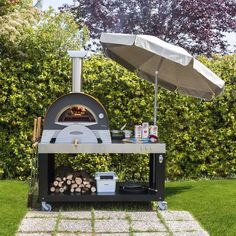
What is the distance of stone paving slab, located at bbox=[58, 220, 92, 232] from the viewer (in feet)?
19.0

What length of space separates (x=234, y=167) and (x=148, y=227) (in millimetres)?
3892

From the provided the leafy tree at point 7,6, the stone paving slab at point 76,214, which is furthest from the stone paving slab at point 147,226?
the leafy tree at point 7,6

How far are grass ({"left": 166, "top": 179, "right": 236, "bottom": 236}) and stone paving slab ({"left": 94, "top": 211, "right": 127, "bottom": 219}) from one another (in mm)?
763

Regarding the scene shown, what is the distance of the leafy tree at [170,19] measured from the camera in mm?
17016

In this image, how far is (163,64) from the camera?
7793mm

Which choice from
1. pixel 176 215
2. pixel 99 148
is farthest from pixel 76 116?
pixel 176 215

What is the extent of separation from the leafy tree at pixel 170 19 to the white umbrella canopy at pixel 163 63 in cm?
905

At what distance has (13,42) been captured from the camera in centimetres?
875

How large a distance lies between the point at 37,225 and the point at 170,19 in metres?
12.4

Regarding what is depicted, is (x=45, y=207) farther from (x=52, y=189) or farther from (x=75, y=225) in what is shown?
(x=75, y=225)

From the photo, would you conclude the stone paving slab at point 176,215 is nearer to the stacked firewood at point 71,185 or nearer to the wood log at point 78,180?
the stacked firewood at point 71,185

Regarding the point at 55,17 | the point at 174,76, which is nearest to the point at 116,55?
the point at 174,76

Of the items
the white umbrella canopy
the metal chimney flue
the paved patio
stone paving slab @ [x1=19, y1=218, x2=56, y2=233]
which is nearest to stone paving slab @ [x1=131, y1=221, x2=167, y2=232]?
the paved patio

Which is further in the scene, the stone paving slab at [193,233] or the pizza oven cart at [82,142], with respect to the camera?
the pizza oven cart at [82,142]
